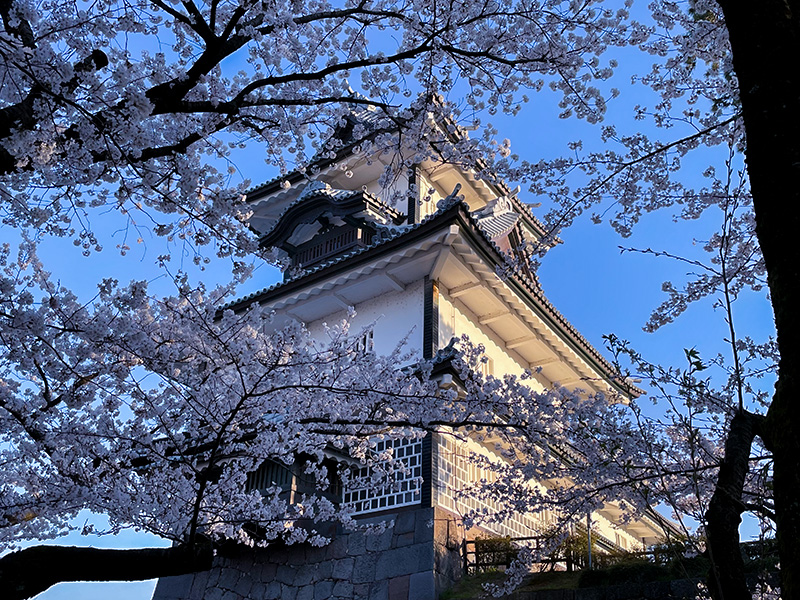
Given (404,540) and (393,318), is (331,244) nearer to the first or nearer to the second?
(393,318)

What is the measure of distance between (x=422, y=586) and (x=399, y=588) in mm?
409

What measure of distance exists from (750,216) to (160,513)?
7.16 metres

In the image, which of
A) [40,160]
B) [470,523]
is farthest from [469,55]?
[470,523]

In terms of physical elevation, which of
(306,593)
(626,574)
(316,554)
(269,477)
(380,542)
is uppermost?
(269,477)

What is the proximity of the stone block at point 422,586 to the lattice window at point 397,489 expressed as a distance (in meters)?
1.16

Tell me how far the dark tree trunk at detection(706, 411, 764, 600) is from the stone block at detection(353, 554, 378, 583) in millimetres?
7149

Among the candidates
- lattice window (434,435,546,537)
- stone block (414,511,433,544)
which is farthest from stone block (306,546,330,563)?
lattice window (434,435,546,537)

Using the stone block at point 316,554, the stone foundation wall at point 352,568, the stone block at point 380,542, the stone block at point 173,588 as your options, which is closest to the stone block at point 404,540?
the stone foundation wall at point 352,568

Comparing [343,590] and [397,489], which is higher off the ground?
[397,489]

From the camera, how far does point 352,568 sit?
1065 cm

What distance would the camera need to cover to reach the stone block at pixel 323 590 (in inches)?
418

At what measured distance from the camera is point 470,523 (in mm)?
9008

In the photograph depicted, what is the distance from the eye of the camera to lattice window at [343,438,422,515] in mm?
10906

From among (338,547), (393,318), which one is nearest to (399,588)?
(338,547)
